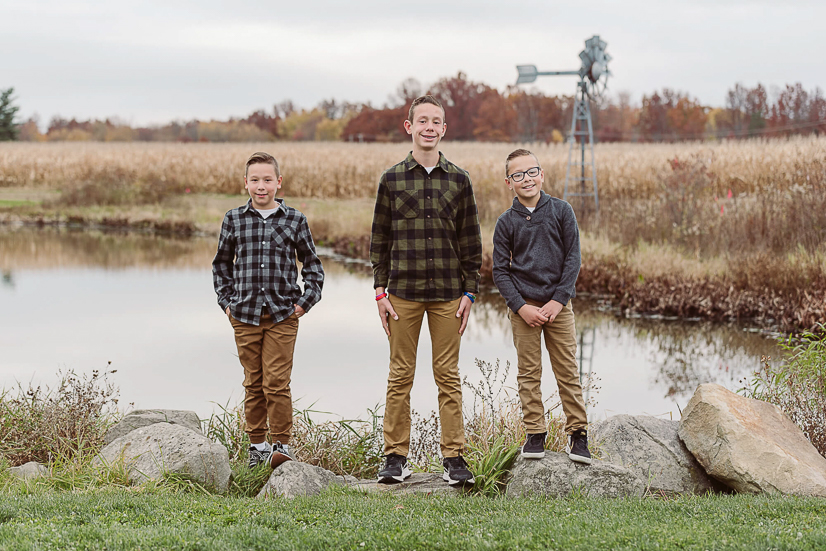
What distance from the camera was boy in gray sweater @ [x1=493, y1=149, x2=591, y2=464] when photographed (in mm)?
4855

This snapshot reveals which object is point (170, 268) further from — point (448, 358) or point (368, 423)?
point (448, 358)

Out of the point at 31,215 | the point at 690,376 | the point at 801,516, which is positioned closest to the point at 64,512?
the point at 801,516

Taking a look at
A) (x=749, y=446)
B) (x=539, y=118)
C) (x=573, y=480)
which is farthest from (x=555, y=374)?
(x=539, y=118)

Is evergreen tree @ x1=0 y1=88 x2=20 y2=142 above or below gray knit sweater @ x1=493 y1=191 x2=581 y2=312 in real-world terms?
above

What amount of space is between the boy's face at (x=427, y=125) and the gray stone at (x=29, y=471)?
10.5 ft

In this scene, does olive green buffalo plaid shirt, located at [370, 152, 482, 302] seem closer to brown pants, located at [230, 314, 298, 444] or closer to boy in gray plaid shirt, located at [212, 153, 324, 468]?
boy in gray plaid shirt, located at [212, 153, 324, 468]

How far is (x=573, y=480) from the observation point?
478cm

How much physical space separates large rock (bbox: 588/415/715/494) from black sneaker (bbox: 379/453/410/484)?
1.41m

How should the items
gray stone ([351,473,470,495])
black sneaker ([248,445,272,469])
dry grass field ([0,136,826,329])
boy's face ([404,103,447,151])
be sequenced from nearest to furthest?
boy's face ([404,103,447,151]), gray stone ([351,473,470,495]), black sneaker ([248,445,272,469]), dry grass field ([0,136,826,329])

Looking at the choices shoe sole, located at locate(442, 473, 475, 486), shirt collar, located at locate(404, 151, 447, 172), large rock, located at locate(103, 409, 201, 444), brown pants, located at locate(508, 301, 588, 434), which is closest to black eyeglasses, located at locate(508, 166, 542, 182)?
shirt collar, located at locate(404, 151, 447, 172)

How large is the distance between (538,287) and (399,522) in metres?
1.69

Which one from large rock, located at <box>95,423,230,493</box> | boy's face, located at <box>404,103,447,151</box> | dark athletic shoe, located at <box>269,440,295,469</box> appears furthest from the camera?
dark athletic shoe, located at <box>269,440,295,469</box>

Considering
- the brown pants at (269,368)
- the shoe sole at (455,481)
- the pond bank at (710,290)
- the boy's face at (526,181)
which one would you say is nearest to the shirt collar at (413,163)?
the boy's face at (526,181)

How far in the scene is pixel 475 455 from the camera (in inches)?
201
